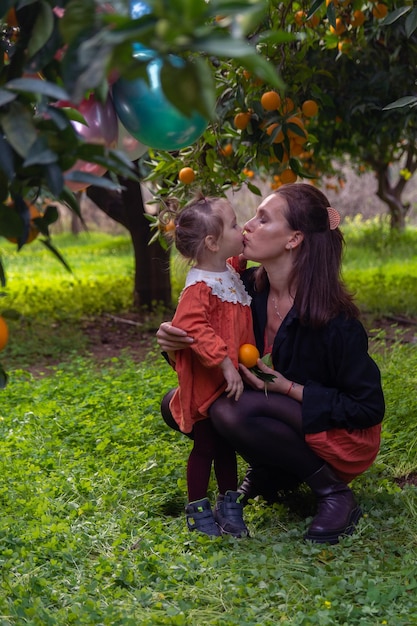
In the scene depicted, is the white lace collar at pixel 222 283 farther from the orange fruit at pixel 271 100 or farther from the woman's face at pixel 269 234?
the orange fruit at pixel 271 100

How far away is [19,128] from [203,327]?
49.6 inches

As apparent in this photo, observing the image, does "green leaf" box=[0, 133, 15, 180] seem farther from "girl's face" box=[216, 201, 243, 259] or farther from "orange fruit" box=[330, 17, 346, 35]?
"orange fruit" box=[330, 17, 346, 35]

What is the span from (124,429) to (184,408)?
0.86 metres

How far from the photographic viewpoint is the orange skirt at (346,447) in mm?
2350

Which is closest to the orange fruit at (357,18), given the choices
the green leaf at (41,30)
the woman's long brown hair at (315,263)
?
the woman's long brown hair at (315,263)

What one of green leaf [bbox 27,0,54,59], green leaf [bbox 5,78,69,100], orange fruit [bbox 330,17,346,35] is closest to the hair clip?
orange fruit [bbox 330,17,346,35]

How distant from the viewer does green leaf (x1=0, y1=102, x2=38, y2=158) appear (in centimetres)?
111

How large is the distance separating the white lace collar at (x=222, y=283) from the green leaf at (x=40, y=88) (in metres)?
1.34

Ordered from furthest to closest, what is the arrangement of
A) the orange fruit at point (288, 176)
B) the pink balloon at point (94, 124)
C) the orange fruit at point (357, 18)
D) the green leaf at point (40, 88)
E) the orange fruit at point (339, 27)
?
the orange fruit at point (339, 27) → the orange fruit at point (357, 18) → the orange fruit at point (288, 176) → the pink balloon at point (94, 124) → the green leaf at point (40, 88)

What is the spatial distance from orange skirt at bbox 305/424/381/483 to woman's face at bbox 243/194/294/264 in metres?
0.52

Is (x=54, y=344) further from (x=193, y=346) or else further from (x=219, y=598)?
(x=219, y=598)

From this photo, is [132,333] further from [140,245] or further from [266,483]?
[266,483]

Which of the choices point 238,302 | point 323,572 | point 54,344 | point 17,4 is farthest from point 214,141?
point 54,344

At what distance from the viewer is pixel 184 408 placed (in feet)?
7.87
